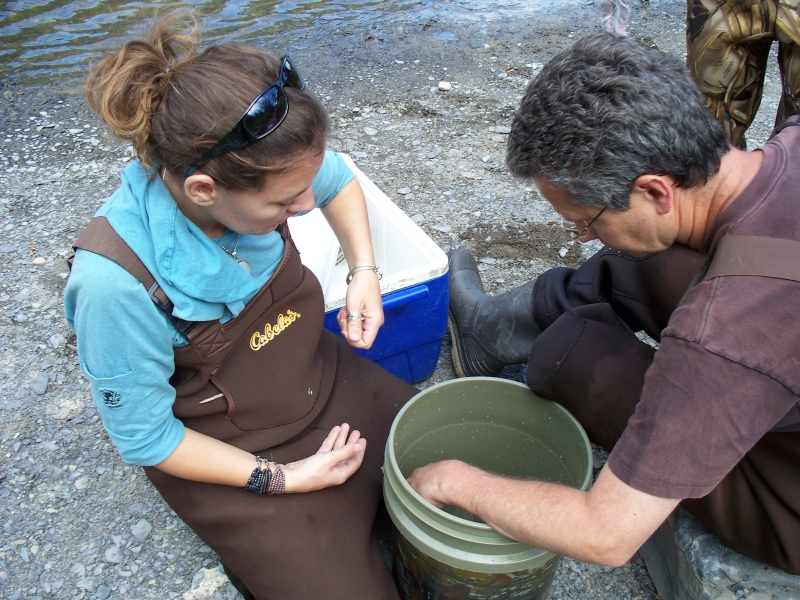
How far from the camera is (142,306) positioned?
117 centimetres

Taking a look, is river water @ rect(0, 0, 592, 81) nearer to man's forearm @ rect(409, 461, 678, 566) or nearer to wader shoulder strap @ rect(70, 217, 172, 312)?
wader shoulder strap @ rect(70, 217, 172, 312)

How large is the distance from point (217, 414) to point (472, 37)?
14.1ft

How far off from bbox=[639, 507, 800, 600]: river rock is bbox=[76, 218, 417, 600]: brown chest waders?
70cm

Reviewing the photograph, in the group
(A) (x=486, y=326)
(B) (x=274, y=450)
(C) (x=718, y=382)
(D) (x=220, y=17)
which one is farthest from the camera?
(D) (x=220, y=17)

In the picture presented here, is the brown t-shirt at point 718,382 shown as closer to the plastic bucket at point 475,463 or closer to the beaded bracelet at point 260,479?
the plastic bucket at point 475,463

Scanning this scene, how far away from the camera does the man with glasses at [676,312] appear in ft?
3.12

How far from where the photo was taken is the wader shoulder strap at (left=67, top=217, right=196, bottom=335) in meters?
1.14

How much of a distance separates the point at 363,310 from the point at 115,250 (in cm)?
Result: 72

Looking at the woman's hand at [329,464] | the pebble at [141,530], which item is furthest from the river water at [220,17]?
the woman's hand at [329,464]

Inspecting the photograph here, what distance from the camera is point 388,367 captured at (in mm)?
2119

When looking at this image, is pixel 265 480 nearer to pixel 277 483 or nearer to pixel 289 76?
pixel 277 483

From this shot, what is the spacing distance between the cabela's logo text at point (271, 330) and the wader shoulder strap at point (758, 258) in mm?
945

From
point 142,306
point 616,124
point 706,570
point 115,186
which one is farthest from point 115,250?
point 115,186

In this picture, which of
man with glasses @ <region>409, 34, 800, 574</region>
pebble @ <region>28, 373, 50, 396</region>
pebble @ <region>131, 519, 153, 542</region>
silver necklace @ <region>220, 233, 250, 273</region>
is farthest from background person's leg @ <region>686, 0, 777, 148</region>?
pebble @ <region>28, 373, 50, 396</region>
